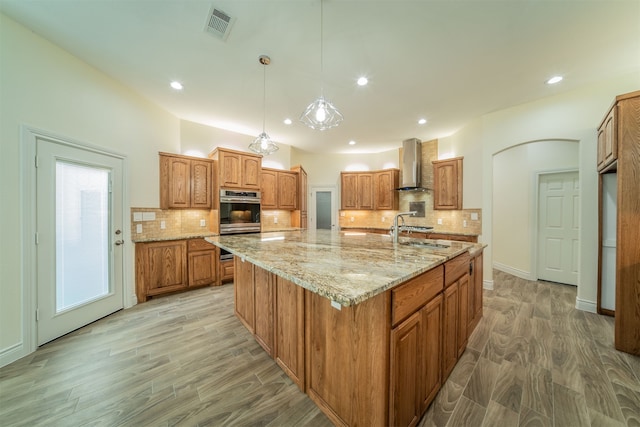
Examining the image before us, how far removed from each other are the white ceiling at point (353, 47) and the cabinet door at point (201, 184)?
1005mm

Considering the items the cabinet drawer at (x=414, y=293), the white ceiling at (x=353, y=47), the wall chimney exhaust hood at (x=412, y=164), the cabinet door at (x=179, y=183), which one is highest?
the white ceiling at (x=353, y=47)

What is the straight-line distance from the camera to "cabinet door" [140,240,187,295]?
3277 mm

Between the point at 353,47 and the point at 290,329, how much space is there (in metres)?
2.74

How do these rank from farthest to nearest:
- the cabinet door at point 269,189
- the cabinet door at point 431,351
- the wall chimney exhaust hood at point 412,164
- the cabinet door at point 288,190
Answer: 1. the cabinet door at point 288,190
2. the wall chimney exhaust hood at point 412,164
3. the cabinet door at point 269,189
4. the cabinet door at point 431,351

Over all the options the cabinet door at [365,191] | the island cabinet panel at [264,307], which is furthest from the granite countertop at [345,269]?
the cabinet door at [365,191]

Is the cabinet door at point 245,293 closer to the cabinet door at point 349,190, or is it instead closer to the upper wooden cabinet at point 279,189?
the upper wooden cabinet at point 279,189

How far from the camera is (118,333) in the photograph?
2.39 metres

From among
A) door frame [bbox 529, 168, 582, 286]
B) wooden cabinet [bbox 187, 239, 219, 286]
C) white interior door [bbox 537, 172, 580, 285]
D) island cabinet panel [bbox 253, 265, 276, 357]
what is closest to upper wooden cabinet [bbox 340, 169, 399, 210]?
door frame [bbox 529, 168, 582, 286]

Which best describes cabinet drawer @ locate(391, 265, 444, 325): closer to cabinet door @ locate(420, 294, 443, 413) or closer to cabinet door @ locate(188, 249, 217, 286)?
cabinet door @ locate(420, 294, 443, 413)

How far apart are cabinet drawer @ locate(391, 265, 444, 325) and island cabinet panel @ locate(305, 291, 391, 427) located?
0.19ft

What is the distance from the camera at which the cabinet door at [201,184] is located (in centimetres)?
393

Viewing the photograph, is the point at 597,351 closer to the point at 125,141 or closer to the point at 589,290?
the point at 589,290

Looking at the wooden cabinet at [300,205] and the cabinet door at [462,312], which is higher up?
the wooden cabinet at [300,205]

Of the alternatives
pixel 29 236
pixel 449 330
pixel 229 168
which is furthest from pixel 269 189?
pixel 449 330
